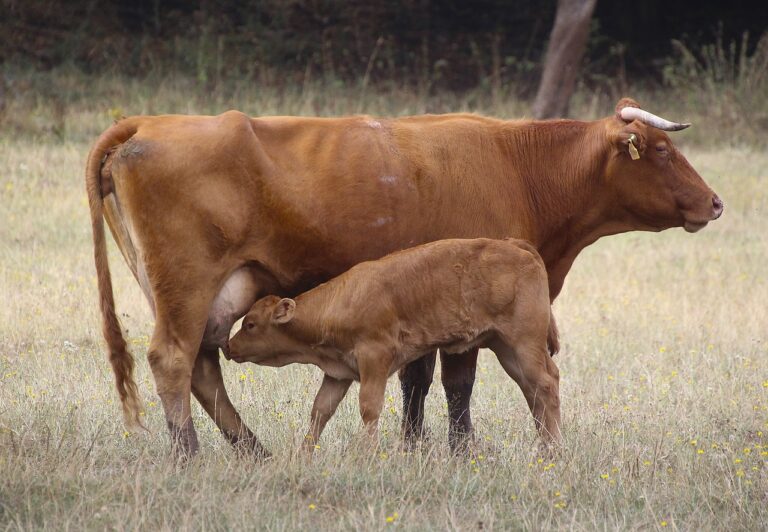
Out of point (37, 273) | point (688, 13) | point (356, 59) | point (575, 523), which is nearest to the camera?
point (575, 523)

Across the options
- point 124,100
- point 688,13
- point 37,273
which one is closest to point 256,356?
point 37,273

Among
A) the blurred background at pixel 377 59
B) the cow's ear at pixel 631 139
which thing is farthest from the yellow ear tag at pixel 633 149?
the blurred background at pixel 377 59

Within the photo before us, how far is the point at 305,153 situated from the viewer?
5910mm

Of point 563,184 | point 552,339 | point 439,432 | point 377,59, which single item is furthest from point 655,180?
point 377,59

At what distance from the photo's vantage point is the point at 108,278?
592 centimetres

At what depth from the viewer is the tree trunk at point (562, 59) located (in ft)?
56.2

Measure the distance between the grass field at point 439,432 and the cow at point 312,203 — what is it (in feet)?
1.48

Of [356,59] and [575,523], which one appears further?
[356,59]

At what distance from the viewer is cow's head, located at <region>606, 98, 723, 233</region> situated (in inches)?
259

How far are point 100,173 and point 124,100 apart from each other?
429 inches

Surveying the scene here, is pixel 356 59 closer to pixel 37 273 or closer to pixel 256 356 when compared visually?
pixel 37 273

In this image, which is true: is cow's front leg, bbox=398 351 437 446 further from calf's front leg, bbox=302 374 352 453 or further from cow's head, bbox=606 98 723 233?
cow's head, bbox=606 98 723 233

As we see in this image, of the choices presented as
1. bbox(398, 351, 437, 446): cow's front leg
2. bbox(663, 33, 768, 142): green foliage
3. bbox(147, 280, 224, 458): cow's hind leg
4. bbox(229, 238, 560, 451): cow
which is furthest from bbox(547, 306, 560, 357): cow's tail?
bbox(663, 33, 768, 142): green foliage

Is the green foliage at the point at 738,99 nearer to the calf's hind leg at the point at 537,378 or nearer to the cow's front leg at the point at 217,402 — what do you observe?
the calf's hind leg at the point at 537,378
